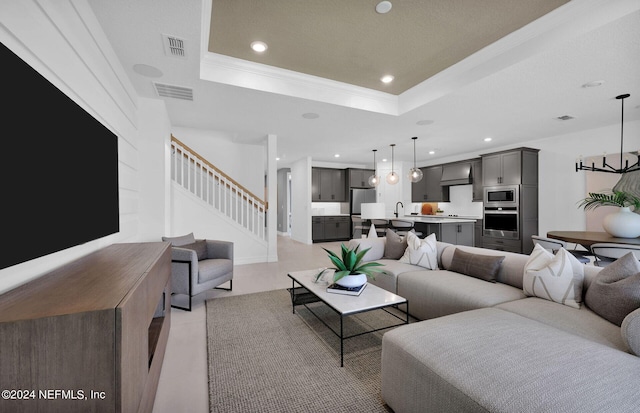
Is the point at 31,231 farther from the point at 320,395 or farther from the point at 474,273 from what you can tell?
the point at 474,273

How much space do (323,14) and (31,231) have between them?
2.55 m

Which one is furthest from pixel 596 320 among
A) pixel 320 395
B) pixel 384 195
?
pixel 384 195

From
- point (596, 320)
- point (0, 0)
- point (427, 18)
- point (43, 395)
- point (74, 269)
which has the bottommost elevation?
point (596, 320)

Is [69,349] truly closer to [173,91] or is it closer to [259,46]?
[259,46]

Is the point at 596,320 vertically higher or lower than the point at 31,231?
lower

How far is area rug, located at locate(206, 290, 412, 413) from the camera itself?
5.41 feet

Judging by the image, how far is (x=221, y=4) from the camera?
2334 mm

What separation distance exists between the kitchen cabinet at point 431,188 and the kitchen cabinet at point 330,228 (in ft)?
7.69

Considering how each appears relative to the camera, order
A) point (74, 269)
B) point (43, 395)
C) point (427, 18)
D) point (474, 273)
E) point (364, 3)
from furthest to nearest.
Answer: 1. point (474, 273)
2. point (427, 18)
3. point (364, 3)
4. point (74, 269)
5. point (43, 395)

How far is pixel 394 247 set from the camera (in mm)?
3664

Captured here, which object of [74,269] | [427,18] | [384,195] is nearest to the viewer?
[74,269]

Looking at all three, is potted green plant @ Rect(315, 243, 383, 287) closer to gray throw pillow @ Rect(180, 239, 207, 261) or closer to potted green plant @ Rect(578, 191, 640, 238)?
gray throw pillow @ Rect(180, 239, 207, 261)

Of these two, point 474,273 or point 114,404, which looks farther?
point 474,273

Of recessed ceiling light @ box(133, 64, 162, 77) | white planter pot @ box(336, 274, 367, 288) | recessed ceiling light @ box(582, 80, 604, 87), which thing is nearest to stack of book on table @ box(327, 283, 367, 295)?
white planter pot @ box(336, 274, 367, 288)
